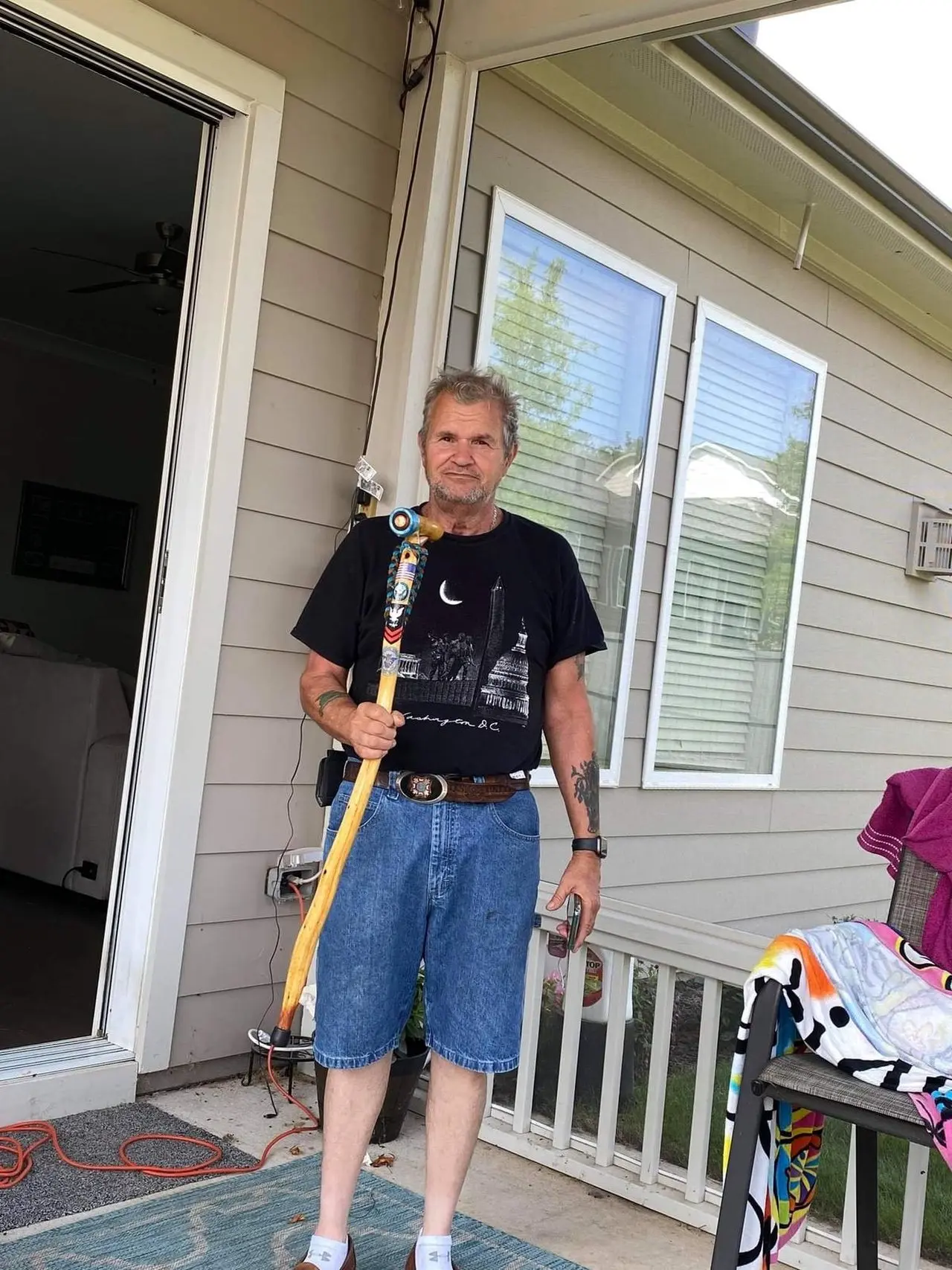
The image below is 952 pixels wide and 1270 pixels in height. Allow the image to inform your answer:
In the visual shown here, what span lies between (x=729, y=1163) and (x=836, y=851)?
6.09 ft

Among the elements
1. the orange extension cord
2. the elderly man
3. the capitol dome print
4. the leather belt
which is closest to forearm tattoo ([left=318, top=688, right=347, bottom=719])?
the elderly man

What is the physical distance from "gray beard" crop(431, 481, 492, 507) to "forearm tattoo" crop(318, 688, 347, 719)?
0.37m

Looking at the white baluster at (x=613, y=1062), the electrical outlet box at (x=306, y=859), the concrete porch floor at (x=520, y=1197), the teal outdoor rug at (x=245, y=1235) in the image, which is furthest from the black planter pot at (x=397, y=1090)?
the electrical outlet box at (x=306, y=859)

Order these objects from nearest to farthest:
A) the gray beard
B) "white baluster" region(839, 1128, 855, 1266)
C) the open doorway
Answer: the gray beard → "white baluster" region(839, 1128, 855, 1266) → the open doorway

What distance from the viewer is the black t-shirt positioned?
2.01 meters

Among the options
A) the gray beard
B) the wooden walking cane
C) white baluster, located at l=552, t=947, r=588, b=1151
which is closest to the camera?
the wooden walking cane

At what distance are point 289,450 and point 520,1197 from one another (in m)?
1.75

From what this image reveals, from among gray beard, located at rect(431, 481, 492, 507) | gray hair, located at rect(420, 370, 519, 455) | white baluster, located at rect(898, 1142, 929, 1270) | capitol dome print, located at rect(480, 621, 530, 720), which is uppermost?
gray hair, located at rect(420, 370, 519, 455)

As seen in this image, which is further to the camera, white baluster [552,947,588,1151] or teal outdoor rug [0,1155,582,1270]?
white baluster [552,947,588,1151]

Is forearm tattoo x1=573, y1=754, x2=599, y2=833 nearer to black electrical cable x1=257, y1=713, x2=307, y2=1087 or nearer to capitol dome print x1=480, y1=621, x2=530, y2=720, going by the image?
capitol dome print x1=480, y1=621, x2=530, y2=720

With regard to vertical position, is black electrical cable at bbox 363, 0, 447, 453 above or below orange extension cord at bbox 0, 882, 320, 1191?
above

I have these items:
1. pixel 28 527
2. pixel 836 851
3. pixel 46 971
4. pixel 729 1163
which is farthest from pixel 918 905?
pixel 28 527

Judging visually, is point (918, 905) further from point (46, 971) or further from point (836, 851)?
point (46, 971)

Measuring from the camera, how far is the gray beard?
2.05 metres
